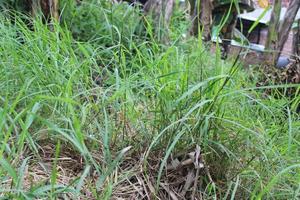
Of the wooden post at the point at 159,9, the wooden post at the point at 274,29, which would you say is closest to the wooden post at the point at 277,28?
the wooden post at the point at 274,29

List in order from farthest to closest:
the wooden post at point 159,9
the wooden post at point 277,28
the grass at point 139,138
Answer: the wooden post at point 277,28
the wooden post at point 159,9
the grass at point 139,138

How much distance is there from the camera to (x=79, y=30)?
8.14 feet

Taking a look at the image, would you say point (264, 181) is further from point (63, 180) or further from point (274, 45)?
point (274, 45)

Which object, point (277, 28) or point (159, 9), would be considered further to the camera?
point (277, 28)

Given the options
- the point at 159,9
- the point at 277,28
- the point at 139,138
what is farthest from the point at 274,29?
the point at 139,138

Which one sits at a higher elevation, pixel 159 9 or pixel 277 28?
pixel 159 9

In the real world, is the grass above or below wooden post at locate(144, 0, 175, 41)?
below

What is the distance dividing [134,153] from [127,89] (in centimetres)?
21

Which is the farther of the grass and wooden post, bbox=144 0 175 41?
wooden post, bbox=144 0 175 41

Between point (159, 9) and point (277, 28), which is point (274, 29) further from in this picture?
point (159, 9)

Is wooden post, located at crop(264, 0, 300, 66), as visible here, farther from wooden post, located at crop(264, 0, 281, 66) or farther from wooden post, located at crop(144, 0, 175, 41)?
wooden post, located at crop(144, 0, 175, 41)

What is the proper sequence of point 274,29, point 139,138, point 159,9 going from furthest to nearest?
point 274,29 < point 159,9 < point 139,138

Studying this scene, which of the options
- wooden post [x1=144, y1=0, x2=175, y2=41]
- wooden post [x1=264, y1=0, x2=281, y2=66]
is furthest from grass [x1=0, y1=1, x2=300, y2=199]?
wooden post [x1=264, y1=0, x2=281, y2=66]

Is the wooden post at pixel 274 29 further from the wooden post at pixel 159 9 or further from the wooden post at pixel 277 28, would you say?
the wooden post at pixel 159 9
